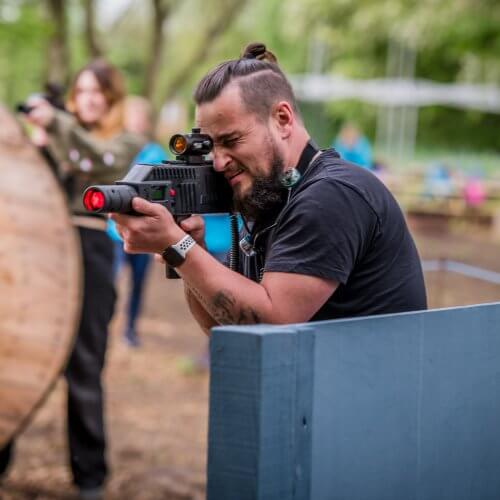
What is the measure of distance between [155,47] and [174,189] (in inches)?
506

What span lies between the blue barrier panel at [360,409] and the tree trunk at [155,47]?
12.7 metres

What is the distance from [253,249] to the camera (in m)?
2.42

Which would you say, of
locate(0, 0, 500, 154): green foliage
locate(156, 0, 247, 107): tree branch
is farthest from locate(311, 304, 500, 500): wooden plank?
locate(156, 0, 247, 107): tree branch

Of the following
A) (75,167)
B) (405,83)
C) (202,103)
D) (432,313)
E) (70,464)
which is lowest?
(405,83)

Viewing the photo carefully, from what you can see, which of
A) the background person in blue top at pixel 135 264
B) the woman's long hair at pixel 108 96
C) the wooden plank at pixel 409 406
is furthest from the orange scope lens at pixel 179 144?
the background person in blue top at pixel 135 264

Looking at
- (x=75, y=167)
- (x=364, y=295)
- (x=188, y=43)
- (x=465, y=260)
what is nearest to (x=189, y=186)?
(x=364, y=295)

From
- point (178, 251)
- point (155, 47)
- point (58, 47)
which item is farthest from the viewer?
point (155, 47)

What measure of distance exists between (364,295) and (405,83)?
29.8 m

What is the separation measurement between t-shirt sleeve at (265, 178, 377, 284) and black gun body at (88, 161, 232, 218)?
8.1 inches

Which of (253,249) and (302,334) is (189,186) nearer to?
(253,249)

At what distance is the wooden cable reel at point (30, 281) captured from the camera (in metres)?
3.87

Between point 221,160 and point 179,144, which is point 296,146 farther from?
point 179,144

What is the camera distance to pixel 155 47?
48.2 ft

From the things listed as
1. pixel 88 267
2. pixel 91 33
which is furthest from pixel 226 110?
pixel 91 33
